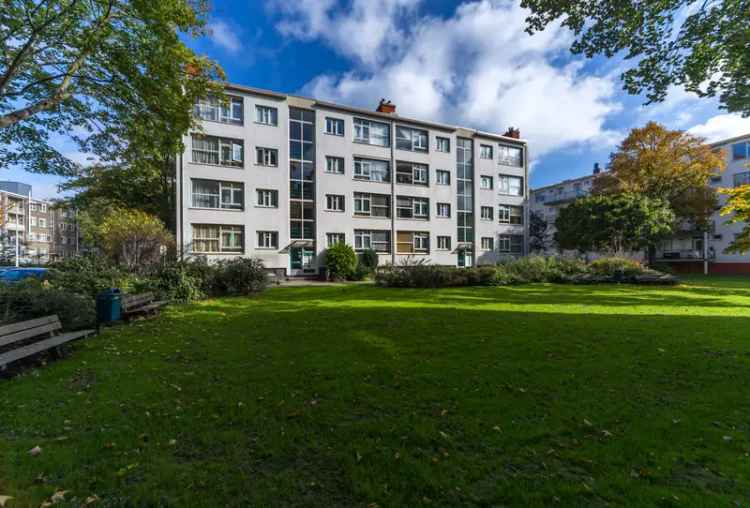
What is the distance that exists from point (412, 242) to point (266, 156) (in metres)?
16.1

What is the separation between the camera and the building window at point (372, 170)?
107ft

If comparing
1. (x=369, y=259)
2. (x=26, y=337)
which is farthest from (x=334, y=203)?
(x=26, y=337)

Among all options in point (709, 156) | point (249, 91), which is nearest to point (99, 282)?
point (249, 91)

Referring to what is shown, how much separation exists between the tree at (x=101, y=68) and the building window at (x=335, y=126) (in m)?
19.0

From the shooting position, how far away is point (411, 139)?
35375 mm

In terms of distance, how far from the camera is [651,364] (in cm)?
597

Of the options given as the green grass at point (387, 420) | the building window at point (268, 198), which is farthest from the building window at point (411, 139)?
the green grass at point (387, 420)

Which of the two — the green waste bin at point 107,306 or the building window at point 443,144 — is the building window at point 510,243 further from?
the green waste bin at point 107,306

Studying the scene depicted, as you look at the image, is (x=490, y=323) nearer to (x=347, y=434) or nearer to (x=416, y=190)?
(x=347, y=434)

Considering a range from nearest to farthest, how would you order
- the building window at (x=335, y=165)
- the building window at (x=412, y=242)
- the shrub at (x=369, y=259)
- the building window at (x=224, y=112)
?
the building window at (x=224, y=112) → the shrub at (x=369, y=259) → the building window at (x=335, y=165) → the building window at (x=412, y=242)

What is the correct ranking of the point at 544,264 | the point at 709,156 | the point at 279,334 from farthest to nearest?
the point at 709,156, the point at 544,264, the point at 279,334

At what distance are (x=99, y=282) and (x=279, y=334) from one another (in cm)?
778

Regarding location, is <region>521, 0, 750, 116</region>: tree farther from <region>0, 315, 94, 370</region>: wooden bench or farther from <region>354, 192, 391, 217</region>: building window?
<region>354, 192, 391, 217</region>: building window

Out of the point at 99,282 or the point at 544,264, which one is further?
the point at 544,264
